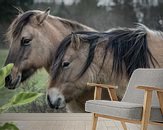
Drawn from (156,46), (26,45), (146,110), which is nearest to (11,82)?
(26,45)

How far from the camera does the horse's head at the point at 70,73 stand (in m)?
4.03

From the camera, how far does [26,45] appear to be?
405 cm

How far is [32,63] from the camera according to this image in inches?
159

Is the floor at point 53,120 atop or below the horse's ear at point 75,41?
below

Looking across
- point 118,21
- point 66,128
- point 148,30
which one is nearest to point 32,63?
point 66,128

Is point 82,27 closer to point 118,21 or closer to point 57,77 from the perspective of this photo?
point 118,21

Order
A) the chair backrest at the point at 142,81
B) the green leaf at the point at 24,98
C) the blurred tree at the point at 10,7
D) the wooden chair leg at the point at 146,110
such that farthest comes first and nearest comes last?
the blurred tree at the point at 10,7 → the chair backrest at the point at 142,81 → the wooden chair leg at the point at 146,110 → the green leaf at the point at 24,98

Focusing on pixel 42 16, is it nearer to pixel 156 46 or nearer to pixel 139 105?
pixel 156 46

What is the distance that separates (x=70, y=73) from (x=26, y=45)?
651 mm

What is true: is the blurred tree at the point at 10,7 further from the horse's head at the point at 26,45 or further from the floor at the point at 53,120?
the floor at the point at 53,120

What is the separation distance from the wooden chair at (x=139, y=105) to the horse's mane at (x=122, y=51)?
22.3 inches

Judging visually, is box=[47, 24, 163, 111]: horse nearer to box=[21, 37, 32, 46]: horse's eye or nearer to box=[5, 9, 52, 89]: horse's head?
box=[5, 9, 52, 89]: horse's head

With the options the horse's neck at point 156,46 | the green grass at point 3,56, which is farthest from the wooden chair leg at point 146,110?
the green grass at point 3,56

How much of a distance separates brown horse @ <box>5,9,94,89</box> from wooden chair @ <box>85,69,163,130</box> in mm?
1037
